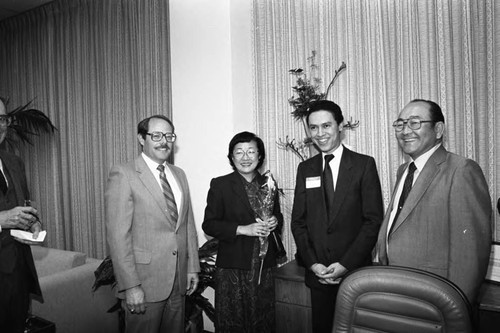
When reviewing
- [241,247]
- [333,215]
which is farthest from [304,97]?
[241,247]

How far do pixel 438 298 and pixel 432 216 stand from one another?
2.57 feet

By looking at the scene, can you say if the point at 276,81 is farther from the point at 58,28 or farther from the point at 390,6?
the point at 58,28

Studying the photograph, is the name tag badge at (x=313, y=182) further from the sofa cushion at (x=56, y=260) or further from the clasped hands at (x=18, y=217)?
the sofa cushion at (x=56, y=260)

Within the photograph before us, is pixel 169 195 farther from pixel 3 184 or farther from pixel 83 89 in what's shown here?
pixel 83 89

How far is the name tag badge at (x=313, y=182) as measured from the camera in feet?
7.91

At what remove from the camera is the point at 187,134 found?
12.7ft

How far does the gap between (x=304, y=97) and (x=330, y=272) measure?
5.16 ft

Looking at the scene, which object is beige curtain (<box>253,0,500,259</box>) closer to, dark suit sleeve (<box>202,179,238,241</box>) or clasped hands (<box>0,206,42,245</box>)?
dark suit sleeve (<box>202,179,238,241</box>)

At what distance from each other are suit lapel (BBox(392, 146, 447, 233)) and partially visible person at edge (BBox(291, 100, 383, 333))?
212 millimetres

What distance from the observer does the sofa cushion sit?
3.65 m

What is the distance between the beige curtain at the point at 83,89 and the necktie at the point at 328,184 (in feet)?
7.27

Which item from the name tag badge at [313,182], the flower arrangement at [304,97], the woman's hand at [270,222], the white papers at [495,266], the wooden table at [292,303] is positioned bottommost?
the wooden table at [292,303]

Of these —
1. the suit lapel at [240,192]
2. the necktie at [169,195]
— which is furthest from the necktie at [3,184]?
the suit lapel at [240,192]

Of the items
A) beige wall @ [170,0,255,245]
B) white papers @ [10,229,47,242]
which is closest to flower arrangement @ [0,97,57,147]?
beige wall @ [170,0,255,245]
